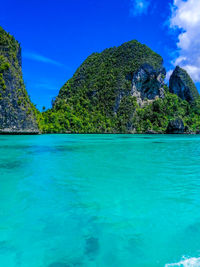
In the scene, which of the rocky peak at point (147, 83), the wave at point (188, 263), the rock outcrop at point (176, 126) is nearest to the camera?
the wave at point (188, 263)

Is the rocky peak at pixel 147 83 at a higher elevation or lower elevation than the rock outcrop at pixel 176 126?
higher

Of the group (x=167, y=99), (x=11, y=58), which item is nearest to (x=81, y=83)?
(x=167, y=99)

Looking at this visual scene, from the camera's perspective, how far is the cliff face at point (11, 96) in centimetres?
3420

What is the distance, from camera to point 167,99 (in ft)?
322

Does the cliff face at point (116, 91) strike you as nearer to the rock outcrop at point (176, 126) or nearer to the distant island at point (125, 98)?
the distant island at point (125, 98)

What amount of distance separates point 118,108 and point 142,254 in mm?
94101

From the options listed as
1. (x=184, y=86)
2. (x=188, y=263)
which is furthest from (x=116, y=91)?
(x=188, y=263)

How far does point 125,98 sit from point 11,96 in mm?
66112

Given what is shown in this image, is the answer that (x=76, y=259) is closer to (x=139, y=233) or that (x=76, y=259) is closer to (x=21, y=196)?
(x=139, y=233)

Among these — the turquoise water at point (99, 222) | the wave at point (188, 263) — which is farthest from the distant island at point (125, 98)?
the wave at point (188, 263)

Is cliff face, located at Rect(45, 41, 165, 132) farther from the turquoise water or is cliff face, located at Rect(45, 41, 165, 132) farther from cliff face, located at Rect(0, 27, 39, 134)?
the turquoise water

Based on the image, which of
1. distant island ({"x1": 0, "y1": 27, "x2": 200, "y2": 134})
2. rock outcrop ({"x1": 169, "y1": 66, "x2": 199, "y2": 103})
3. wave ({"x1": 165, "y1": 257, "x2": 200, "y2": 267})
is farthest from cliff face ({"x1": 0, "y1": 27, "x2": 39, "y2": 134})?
rock outcrop ({"x1": 169, "y1": 66, "x2": 199, "y2": 103})

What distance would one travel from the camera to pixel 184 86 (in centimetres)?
10312

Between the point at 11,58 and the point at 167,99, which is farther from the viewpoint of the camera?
the point at 167,99
